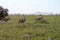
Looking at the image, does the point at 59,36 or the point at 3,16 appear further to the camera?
the point at 3,16

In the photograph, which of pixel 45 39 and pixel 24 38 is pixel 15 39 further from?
pixel 45 39

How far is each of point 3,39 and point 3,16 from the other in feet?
40.7

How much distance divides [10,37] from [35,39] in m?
1.90

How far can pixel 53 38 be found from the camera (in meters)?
14.5

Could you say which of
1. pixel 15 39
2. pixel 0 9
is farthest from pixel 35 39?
pixel 0 9

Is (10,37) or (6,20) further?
(6,20)

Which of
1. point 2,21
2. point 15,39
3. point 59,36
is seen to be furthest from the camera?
point 2,21

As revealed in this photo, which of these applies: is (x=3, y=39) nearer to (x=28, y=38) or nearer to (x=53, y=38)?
(x=28, y=38)

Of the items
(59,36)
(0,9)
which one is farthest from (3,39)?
(0,9)

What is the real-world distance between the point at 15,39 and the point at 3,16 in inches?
497

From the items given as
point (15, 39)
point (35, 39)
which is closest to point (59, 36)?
point (35, 39)

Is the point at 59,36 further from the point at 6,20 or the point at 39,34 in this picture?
the point at 6,20

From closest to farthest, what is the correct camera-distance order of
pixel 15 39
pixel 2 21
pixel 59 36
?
1. pixel 15 39
2. pixel 59 36
3. pixel 2 21

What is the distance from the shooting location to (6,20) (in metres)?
25.7
